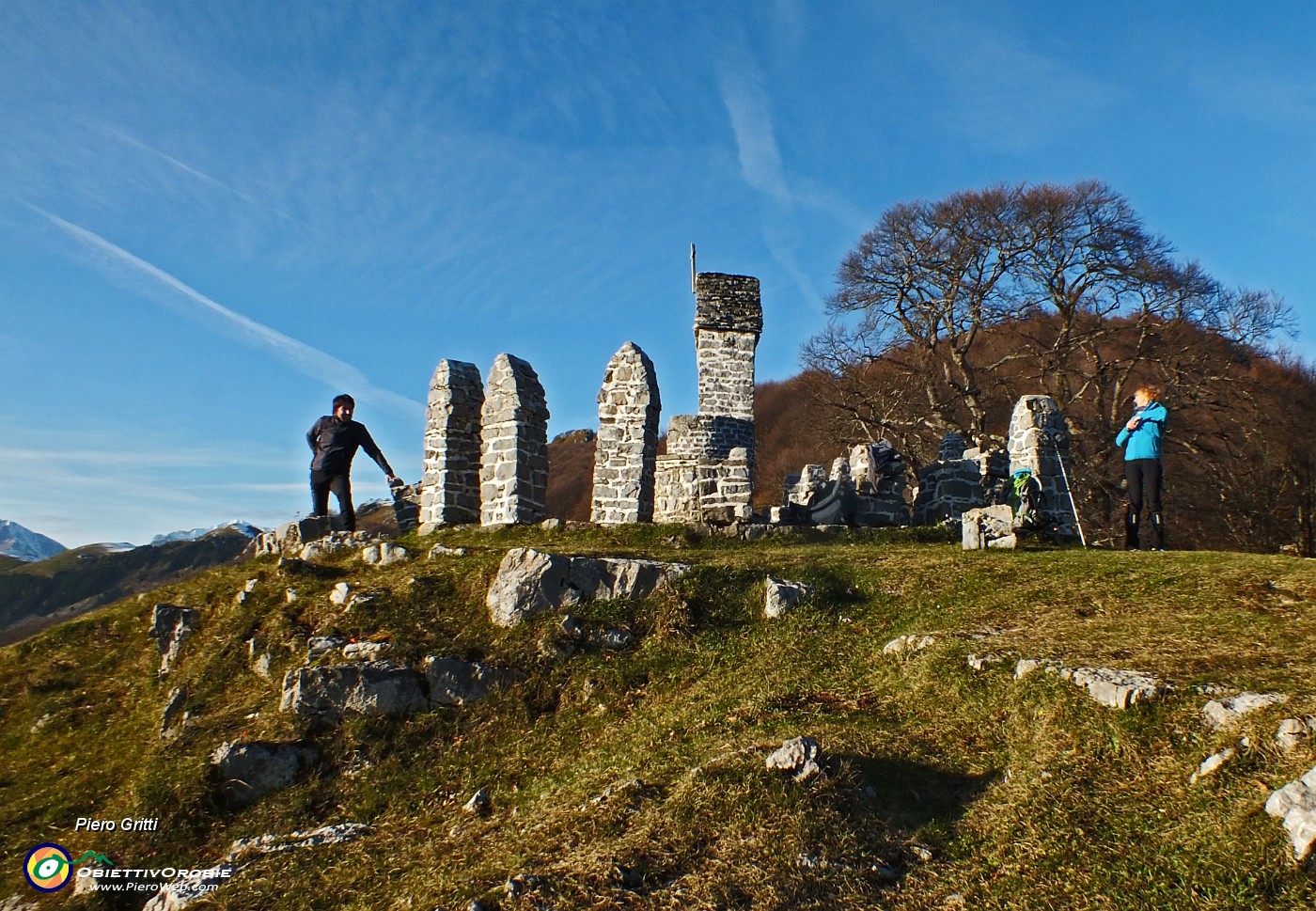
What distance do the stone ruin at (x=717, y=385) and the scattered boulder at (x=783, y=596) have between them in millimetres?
4637

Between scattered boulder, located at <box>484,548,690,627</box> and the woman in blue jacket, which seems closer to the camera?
scattered boulder, located at <box>484,548,690,627</box>

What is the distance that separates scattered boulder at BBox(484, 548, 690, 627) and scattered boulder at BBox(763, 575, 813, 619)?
1143 mm

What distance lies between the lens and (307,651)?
32.5ft

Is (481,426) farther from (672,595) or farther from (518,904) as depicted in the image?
(518,904)

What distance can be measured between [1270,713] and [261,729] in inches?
344

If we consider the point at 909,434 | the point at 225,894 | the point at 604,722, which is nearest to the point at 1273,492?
the point at 909,434

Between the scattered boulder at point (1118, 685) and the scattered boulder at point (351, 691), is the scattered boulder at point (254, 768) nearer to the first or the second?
the scattered boulder at point (351, 691)

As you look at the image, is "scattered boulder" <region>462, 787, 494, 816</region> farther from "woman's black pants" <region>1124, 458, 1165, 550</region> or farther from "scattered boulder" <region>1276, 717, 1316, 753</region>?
"woman's black pants" <region>1124, 458, 1165, 550</region>

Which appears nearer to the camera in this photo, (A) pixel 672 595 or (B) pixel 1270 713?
(B) pixel 1270 713

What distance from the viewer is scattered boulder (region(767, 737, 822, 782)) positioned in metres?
6.21

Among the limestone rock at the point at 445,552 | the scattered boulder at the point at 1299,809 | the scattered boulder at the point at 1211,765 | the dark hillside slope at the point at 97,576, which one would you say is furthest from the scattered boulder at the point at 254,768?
the dark hillside slope at the point at 97,576

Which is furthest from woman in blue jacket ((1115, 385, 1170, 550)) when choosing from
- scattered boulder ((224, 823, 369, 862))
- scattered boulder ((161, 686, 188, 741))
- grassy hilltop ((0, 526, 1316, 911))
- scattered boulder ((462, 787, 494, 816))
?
scattered boulder ((161, 686, 188, 741))

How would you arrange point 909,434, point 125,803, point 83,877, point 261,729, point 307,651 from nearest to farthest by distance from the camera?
point 83,877, point 125,803, point 261,729, point 307,651, point 909,434

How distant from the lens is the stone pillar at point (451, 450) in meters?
14.1
